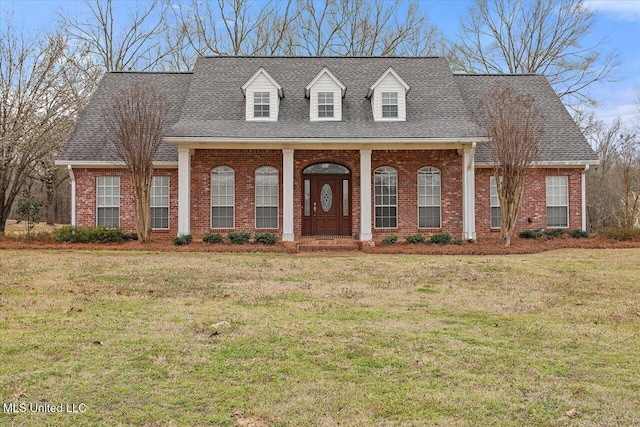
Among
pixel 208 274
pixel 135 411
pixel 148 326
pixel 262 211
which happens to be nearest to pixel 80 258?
pixel 208 274

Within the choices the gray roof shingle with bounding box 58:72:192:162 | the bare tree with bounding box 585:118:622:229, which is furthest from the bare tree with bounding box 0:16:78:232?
the bare tree with bounding box 585:118:622:229

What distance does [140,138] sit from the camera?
52.9 feet

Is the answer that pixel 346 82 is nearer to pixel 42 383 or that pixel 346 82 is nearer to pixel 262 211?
pixel 262 211

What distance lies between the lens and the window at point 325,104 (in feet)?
61.5

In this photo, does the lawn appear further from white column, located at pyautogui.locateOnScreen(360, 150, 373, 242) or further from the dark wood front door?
the dark wood front door

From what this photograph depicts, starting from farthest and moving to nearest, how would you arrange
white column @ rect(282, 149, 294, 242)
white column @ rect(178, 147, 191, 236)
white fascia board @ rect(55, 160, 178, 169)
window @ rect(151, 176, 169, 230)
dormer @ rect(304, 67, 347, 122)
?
dormer @ rect(304, 67, 347, 122) < window @ rect(151, 176, 169, 230) < white fascia board @ rect(55, 160, 178, 169) < white column @ rect(282, 149, 294, 242) < white column @ rect(178, 147, 191, 236)

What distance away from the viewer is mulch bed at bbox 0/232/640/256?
600 inches

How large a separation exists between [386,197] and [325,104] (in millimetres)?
4041

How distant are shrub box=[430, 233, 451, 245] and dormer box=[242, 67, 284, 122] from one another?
6.97 meters

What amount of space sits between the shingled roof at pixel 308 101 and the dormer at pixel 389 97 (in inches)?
14.1

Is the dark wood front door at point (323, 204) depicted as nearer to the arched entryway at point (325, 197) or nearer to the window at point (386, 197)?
the arched entryway at point (325, 197)

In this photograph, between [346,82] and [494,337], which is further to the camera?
[346,82]

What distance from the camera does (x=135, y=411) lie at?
12.5 feet

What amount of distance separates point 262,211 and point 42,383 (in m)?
14.0
